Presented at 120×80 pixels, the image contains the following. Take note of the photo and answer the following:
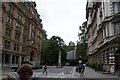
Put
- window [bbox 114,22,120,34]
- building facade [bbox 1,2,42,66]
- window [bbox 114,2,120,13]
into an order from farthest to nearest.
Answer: building facade [bbox 1,2,42,66], window [bbox 114,2,120,13], window [bbox 114,22,120,34]

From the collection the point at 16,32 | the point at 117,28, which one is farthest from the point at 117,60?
the point at 16,32

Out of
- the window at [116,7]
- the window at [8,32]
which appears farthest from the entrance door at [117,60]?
the window at [8,32]

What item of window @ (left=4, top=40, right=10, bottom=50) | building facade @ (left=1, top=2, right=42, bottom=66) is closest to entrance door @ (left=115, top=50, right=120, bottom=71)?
building facade @ (left=1, top=2, right=42, bottom=66)

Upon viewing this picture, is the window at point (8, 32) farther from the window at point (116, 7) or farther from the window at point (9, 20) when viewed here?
the window at point (116, 7)

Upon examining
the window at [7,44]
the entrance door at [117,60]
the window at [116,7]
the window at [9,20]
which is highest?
the window at [9,20]

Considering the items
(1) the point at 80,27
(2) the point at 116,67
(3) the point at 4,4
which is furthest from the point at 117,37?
(1) the point at 80,27

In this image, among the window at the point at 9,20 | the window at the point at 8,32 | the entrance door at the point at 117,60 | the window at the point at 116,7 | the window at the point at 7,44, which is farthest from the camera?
the window at the point at 9,20

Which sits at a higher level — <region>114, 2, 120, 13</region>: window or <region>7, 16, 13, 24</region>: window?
<region>7, 16, 13, 24</region>: window

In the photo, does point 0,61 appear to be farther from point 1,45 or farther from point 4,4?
point 4,4

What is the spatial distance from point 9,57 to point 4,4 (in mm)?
12354

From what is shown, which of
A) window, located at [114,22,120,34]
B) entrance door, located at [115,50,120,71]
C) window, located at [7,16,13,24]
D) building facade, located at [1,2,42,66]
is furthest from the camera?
window, located at [7,16,13,24]

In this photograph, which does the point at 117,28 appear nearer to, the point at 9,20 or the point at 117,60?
the point at 117,60

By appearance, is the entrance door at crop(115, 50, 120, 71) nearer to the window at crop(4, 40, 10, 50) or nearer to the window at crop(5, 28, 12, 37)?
the window at crop(4, 40, 10, 50)

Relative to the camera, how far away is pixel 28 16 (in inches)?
2258
